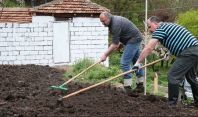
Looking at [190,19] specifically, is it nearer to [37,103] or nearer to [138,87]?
[138,87]

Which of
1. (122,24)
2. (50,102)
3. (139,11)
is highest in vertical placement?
(122,24)

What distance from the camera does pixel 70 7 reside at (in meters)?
24.5

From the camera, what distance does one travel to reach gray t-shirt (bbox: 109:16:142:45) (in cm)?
976

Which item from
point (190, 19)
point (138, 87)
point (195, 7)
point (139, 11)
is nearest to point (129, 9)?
point (139, 11)

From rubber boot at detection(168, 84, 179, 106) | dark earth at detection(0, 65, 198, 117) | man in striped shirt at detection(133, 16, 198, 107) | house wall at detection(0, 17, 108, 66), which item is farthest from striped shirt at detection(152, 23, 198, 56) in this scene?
house wall at detection(0, 17, 108, 66)

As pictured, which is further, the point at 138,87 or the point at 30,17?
the point at 30,17

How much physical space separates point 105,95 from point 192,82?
5.00 ft

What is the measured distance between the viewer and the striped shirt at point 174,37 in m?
8.25

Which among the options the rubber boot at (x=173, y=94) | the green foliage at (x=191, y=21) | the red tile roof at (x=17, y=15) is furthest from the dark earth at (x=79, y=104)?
the green foliage at (x=191, y=21)

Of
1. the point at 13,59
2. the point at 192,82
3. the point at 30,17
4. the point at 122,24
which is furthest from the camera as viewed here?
the point at 30,17

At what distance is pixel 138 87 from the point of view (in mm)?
10438

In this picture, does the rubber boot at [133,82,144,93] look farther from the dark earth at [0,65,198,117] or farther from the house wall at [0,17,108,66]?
the house wall at [0,17,108,66]

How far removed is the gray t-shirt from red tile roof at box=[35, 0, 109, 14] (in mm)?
13716

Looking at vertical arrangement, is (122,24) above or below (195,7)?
above
